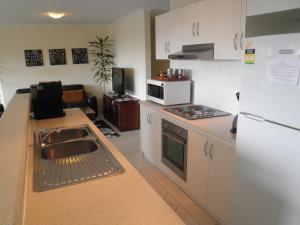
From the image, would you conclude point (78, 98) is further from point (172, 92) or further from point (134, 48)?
point (172, 92)

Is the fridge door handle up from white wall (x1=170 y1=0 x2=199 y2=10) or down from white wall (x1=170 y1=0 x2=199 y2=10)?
down

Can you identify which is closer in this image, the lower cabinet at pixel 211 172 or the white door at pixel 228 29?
the lower cabinet at pixel 211 172

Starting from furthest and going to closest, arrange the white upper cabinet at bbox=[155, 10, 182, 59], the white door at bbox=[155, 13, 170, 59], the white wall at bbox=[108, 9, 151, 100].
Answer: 1. the white wall at bbox=[108, 9, 151, 100]
2. the white door at bbox=[155, 13, 170, 59]
3. the white upper cabinet at bbox=[155, 10, 182, 59]

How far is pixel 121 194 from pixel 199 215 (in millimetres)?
1541

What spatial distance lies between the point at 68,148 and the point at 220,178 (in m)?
1.33

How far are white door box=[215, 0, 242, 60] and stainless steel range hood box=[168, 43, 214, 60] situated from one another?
8 cm

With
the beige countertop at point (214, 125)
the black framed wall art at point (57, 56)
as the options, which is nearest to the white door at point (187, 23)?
the beige countertop at point (214, 125)

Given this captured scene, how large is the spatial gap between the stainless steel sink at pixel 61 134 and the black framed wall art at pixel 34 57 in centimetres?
460

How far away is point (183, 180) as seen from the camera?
277 cm

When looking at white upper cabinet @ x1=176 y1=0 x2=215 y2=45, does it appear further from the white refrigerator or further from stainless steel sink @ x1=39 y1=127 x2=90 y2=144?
stainless steel sink @ x1=39 y1=127 x2=90 y2=144

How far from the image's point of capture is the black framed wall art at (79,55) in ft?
21.0

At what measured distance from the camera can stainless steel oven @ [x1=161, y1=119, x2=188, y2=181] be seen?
8.77ft

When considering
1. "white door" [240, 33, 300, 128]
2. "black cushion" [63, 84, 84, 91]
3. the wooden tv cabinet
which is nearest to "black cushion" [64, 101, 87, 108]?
"black cushion" [63, 84, 84, 91]

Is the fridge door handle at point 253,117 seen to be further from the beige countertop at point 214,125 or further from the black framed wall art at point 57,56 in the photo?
the black framed wall art at point 57,56
